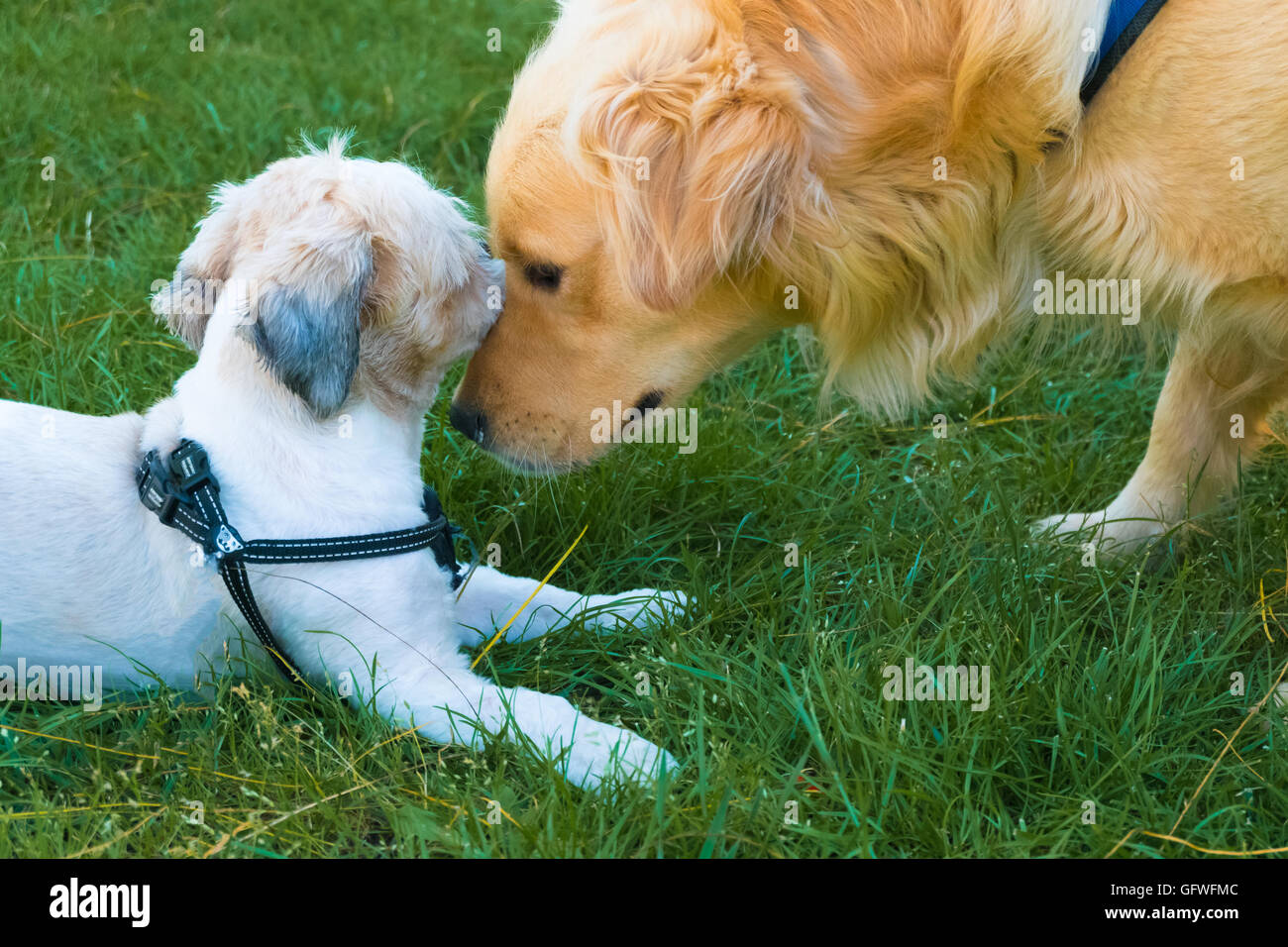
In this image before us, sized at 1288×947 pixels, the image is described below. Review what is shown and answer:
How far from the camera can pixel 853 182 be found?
102 inches

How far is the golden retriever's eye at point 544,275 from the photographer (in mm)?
2697

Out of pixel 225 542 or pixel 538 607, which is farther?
pixel 538 607

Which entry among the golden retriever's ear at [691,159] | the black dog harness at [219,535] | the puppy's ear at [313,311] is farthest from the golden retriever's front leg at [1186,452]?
the puppy's ear at [313,311]

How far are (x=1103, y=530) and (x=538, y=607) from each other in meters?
1.59

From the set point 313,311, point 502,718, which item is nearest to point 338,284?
point 313,311

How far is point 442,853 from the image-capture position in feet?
7.52

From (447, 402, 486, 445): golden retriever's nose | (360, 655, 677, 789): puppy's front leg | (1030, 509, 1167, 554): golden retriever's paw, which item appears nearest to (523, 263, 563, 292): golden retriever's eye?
(447, 402, 486, 445): golden retriever's nose

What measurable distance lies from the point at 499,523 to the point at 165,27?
13.1 feet

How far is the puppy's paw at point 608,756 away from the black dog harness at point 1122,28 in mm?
1627

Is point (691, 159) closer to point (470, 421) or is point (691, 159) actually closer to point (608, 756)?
point (470, 421)

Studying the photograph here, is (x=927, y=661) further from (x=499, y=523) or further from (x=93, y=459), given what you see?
(x=93, y=459)

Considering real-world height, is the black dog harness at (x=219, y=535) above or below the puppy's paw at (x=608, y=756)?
above

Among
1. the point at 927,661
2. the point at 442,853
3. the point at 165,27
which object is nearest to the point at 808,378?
the point at 927,661

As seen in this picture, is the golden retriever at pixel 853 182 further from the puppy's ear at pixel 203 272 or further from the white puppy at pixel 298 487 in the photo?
the puppy's ear at pixel 203 272
